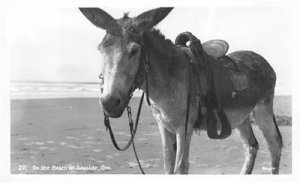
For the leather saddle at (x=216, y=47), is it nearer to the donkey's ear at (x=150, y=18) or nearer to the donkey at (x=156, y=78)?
the donkey at (x=156, y=78)

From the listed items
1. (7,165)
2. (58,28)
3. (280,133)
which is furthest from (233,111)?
(7,165)

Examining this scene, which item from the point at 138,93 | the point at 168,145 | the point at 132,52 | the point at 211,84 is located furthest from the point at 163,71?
the point at 138,93

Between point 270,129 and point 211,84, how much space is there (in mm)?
586

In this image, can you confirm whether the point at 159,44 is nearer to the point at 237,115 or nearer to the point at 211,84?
the point at 211,84

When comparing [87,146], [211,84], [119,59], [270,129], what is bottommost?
[87,146]

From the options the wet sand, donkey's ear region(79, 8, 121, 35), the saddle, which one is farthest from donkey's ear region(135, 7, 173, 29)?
the wet sand

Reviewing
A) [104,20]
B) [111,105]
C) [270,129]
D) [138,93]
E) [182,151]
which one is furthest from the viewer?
[138,93]

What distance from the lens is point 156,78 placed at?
2023mm

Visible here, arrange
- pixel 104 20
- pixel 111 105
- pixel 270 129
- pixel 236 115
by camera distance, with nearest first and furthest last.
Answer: pixel 111 105, pixel 104 20, pixel 236 115, pixel 270 129

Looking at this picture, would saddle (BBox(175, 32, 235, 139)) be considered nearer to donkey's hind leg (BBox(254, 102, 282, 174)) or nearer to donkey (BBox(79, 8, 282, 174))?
donkey (BBox(79, 8, 282, 174))

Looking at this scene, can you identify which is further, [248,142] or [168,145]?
[248,142]

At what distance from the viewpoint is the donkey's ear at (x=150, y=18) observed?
197 centimetres

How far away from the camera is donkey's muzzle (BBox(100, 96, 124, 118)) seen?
1.82m

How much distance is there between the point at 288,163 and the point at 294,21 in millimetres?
876
